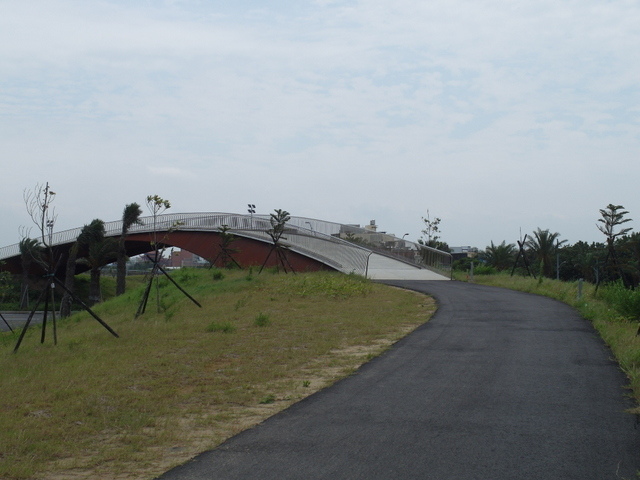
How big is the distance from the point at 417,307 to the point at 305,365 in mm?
9136

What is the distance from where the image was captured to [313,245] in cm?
3797

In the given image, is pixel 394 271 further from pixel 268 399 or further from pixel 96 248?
pixel 268 399

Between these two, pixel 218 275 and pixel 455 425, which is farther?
pixel 218 275

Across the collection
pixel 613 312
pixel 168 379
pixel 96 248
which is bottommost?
pixel 168 379

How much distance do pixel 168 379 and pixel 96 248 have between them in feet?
121

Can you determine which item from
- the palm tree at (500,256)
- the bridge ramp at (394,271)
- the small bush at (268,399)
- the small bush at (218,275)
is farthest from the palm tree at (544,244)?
the small bush at (268,399)

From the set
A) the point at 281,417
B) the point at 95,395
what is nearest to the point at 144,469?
the point at 281,417

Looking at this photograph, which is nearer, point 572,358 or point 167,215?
point 572,358

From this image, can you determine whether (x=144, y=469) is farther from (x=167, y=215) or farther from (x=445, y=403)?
(x=167, y=215)

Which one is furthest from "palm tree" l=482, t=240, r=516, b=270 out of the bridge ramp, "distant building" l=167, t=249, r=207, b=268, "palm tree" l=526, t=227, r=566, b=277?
"distant building" l=167, t=249, r=207, b=268

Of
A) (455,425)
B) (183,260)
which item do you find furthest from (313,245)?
(183,260)

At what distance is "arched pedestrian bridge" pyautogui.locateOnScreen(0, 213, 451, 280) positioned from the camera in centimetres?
3525

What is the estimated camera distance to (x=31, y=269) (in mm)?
61781

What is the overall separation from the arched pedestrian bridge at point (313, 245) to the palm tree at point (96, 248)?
294 centimetres
